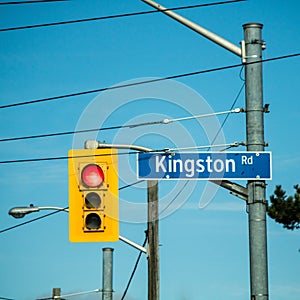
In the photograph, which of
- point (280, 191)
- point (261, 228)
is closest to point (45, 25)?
point (261, 228)

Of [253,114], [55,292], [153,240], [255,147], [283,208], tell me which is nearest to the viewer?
[253,114]

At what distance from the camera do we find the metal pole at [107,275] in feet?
87.0

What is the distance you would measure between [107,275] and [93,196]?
14.3m

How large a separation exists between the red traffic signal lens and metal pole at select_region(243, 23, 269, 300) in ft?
6.39

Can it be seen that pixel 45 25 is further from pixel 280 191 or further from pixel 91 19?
pixel 280 191

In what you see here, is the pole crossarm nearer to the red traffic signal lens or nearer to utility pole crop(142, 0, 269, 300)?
utility pole crop(142, 0, 269, 300)

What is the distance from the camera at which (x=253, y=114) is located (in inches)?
492

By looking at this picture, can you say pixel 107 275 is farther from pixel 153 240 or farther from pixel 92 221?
pixel 92 221

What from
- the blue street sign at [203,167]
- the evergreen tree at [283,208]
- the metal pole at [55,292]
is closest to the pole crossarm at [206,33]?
the blue street sign at [203,167]

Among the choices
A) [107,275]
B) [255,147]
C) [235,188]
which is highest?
[255,147]

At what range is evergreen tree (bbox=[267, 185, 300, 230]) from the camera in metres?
25.0

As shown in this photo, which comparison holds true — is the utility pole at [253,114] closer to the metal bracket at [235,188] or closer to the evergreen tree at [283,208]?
the metal bracket at [235,188]

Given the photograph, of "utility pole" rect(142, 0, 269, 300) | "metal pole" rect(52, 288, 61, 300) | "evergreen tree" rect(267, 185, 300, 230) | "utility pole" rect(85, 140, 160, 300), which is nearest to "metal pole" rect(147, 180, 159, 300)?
"utility pole" rect(85, 140, 160, 300)

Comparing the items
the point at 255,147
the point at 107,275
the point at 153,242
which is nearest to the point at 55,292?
the point at 107,275
